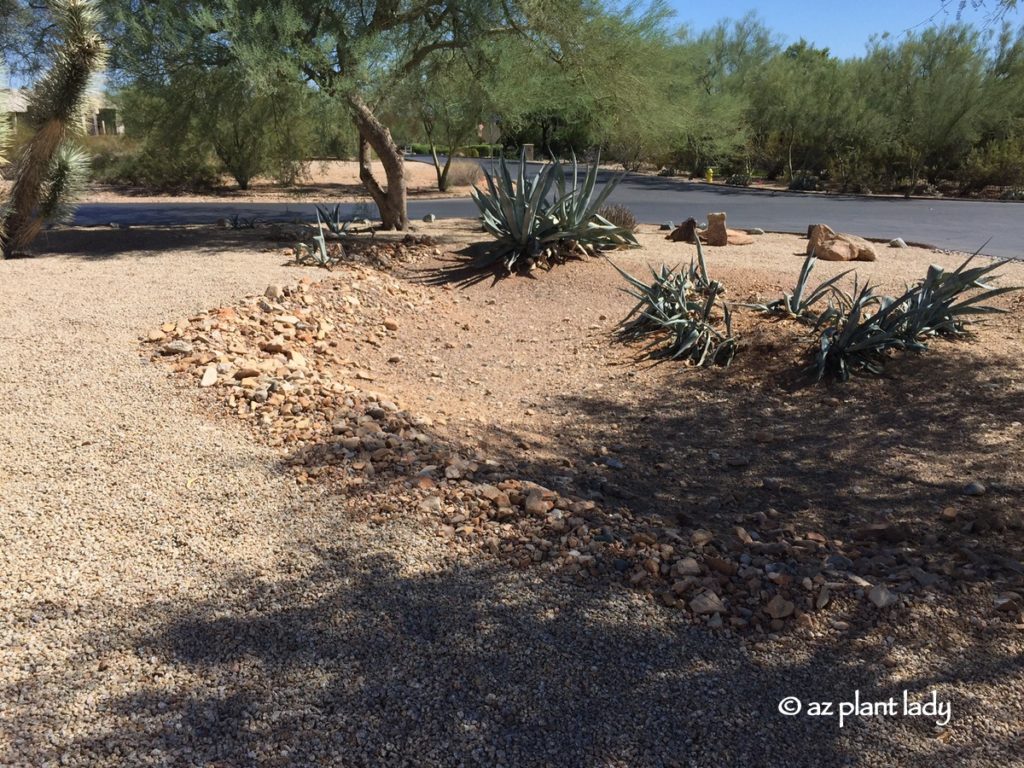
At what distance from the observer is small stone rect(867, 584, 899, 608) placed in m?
3.43

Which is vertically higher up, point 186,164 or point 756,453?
point 186,164

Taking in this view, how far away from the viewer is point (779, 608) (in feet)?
11.2

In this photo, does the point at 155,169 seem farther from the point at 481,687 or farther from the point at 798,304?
the point at 481,687

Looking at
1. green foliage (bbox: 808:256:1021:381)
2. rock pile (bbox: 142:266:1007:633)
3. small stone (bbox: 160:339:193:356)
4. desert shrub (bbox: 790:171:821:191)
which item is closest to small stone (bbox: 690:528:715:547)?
rock pile (bbox: 142:266:1007:633)

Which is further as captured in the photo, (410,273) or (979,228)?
(979,228)

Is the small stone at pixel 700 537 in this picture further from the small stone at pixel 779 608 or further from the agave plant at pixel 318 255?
the agave plant at pixel 318 255

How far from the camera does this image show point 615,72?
1357cm

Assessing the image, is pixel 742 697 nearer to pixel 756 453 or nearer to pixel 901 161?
pixel 756 453

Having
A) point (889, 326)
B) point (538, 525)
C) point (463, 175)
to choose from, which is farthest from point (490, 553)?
point (463, 175)

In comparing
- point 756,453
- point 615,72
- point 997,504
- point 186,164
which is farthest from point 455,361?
point 186,164

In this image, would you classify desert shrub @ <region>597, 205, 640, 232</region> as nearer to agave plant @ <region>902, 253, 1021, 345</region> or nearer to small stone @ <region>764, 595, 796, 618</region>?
agave plant @ <region>902, 253, 1021, 345</region>

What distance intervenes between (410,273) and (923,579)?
27.8 feet

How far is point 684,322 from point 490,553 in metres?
4.55

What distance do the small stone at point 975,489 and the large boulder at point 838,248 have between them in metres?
7.36
